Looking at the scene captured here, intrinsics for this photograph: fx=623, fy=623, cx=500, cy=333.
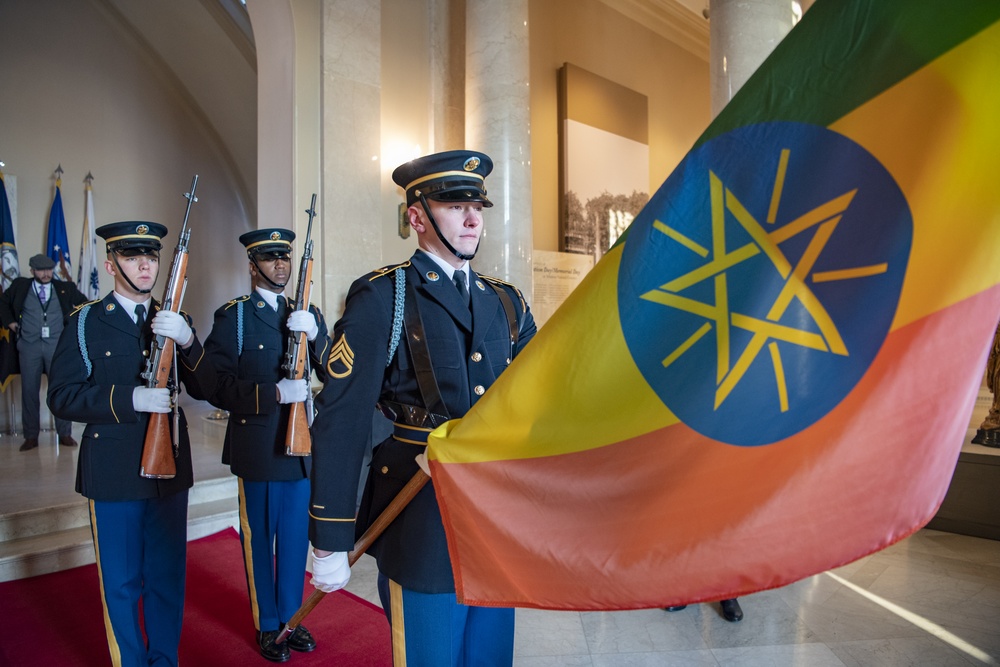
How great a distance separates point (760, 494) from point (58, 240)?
27.9ft

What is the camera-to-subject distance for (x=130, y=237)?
231cm

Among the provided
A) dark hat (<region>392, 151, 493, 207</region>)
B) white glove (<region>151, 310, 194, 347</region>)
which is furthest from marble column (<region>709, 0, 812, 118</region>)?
white glove (<region>151, 310, 194, 347</region>)

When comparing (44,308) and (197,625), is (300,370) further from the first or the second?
(44,308)

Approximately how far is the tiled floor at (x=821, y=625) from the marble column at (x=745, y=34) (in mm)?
3117

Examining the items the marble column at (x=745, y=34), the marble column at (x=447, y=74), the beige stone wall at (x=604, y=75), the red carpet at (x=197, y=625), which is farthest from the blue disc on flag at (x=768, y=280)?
the beige stone wall at (x=604, y=75)

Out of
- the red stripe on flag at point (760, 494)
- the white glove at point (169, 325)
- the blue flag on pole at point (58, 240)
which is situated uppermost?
the blue flag on pole at point (58, 240)

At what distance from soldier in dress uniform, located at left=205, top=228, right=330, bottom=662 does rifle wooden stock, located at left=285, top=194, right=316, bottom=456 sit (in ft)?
0.12

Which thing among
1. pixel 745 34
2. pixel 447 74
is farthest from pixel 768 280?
pixel 447 74

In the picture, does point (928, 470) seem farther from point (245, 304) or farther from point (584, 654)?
point (245, 304)

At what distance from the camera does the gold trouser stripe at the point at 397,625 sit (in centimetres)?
142

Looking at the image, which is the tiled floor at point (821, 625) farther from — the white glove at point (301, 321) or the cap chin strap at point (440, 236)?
the cap chin strap at point (440, 236)

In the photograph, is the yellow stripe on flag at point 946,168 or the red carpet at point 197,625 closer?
the yellow stripe on flag at point 946,168

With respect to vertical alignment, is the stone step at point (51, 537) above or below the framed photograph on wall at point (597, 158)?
below

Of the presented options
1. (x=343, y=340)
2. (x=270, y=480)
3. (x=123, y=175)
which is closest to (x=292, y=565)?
(x=270, y=480)
